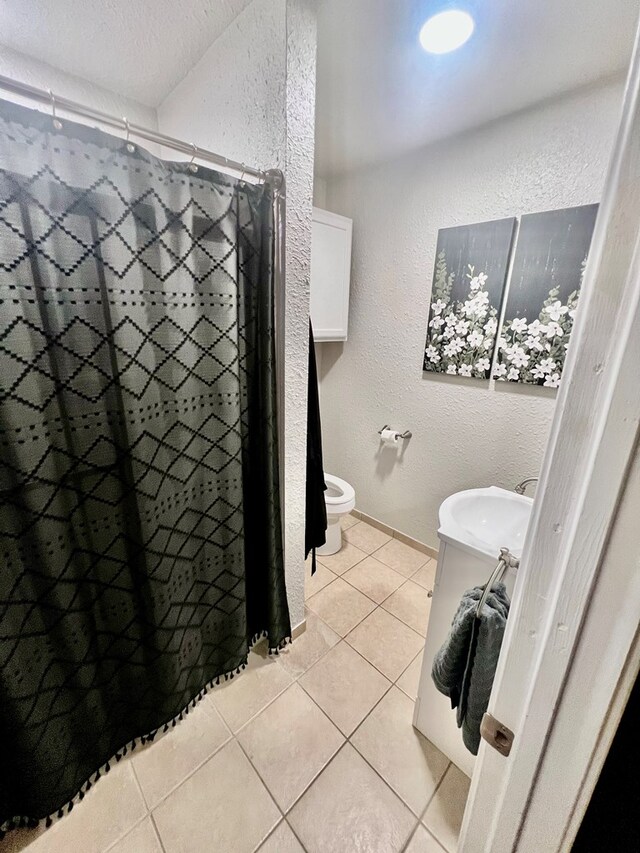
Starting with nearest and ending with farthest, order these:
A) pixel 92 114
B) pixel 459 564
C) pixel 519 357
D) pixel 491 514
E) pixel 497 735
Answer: pixel 497 735, pixel 92 114, pixel 459 564, pixel 491 514, pixel 519 357

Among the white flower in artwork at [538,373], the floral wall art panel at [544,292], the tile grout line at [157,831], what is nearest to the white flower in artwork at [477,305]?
the floral wall art panel at [544,292]

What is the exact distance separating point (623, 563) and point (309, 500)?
1.38 m

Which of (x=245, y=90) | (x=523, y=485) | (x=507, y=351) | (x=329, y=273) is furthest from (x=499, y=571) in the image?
(x=329, y=273)

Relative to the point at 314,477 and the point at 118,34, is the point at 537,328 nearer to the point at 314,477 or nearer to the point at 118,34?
the point at 314,477

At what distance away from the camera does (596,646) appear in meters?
0.39

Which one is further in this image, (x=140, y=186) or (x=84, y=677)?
(x=84, y=677)

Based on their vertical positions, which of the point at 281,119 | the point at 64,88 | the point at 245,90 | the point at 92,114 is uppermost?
the point at 64,88

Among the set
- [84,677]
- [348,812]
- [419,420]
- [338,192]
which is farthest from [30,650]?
[338,192]

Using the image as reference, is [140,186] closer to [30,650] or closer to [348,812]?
[30,650]

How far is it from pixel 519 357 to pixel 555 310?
0.81 ft

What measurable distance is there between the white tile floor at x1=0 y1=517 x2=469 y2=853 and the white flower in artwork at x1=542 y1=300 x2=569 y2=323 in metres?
1.66

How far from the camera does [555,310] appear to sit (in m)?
1.58

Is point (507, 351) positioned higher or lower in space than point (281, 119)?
lower

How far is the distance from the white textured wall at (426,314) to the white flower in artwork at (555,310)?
1.14 feet
